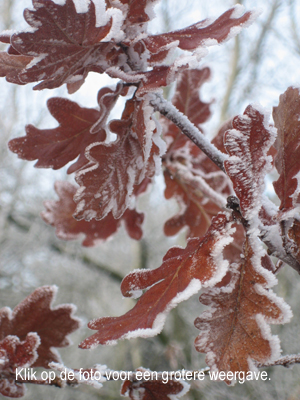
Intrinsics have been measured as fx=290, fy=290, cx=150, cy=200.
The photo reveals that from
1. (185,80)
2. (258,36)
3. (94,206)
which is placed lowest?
(94,206)

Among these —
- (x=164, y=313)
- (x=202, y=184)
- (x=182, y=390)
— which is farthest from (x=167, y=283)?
(x=202, y=184)

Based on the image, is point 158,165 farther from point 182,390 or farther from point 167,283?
point 182,390

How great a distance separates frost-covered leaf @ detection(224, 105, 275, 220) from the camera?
0.26 meters

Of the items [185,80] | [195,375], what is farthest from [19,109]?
[195,375]

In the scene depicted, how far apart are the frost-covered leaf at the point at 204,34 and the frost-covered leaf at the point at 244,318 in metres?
0.20

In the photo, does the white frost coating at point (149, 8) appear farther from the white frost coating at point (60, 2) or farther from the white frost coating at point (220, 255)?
the white frost coating at point (220, 255)

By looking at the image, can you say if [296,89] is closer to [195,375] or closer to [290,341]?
[195,375]

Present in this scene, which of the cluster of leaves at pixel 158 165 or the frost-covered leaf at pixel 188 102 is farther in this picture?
the frost-covered leaf at pixel 188 102

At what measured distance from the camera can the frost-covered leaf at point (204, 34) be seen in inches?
11.2

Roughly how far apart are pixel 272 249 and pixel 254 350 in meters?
0.10

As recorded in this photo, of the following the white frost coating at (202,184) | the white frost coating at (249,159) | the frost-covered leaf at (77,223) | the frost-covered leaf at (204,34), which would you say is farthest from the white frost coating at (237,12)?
the frost-covered leaf at (77,223)

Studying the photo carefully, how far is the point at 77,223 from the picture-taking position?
2.21 feet

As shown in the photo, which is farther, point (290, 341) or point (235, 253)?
point (290, 341)

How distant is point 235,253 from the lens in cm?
63
